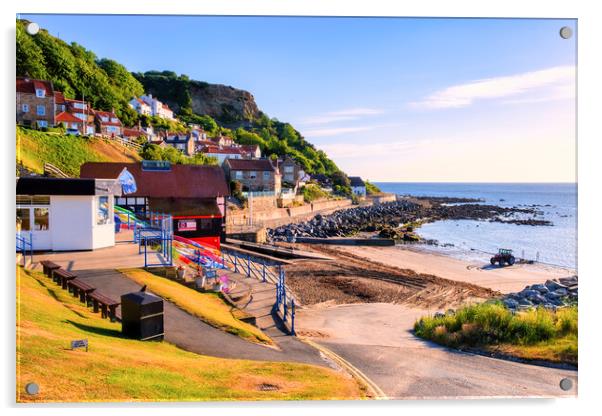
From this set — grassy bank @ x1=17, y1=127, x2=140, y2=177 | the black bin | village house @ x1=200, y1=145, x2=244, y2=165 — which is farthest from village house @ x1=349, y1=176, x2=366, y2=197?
the black bin

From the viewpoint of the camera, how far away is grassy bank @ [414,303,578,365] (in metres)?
7.16

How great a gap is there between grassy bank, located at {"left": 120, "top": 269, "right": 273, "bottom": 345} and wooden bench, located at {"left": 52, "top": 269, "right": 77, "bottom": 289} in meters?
1.05

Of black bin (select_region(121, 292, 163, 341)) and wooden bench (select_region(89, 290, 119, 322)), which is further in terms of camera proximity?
wooden bench (select_region(89, 290, 119, 322))

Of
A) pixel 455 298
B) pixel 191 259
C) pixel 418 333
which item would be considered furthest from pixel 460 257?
pixel 191 259

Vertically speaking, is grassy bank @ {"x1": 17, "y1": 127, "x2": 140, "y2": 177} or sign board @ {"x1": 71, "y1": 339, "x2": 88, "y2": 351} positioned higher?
grassy bank @ {"x1": 17, "y1": 127, "x2": 140, "y2": 177}

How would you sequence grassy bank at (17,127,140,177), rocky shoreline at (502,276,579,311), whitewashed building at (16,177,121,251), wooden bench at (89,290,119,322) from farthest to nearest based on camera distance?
1. rocky shoreline at (502,276,579,311)
2. grassy bank at (17,127,140,177)
3. whitewashed building at (16,177,121,251)
4. wooden bench at (89,290,119,322)

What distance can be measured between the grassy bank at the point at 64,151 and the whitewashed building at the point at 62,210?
29.0 inches

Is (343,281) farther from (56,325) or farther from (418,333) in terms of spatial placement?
(56,325)

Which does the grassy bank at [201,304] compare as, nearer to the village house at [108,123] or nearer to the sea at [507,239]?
the village house at [108,123]

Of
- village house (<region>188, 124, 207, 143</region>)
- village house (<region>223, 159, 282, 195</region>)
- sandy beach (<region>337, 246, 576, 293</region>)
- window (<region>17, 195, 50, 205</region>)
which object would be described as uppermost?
village house (<region>188, 124, 207, 143</region>)

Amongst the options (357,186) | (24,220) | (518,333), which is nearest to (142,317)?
(24,220)

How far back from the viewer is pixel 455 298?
1452 cm

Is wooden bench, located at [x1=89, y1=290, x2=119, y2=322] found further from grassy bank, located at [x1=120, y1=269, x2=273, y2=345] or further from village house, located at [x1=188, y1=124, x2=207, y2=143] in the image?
village house, located at [x1=188, y1=124, x2=207, y2=143]

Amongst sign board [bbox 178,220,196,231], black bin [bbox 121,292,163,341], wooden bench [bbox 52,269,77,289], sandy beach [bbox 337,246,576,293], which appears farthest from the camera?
sandy beach [bbox 337,246,576,293]
